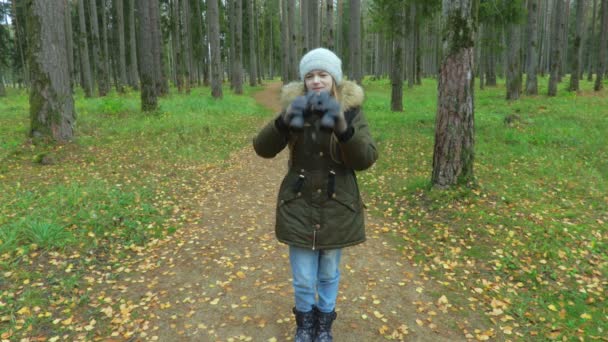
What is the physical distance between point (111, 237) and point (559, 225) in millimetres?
6457

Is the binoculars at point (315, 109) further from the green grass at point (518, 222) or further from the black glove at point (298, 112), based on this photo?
the green grass at point (518, 222)

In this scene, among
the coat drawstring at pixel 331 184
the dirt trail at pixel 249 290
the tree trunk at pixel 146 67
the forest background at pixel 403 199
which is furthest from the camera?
the tree trunk at pixel 146 67

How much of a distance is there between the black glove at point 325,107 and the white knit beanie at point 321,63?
1.19ft

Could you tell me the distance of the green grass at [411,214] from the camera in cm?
399

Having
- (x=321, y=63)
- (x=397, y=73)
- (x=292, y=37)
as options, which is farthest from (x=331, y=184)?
(x=292, y=37)

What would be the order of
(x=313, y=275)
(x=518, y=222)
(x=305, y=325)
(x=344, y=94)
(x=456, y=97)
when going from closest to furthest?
(x=344, y=94)
(x=313, y=275)
(x=305, y=325)
(x=518, y=222)
(x=456, y=97)

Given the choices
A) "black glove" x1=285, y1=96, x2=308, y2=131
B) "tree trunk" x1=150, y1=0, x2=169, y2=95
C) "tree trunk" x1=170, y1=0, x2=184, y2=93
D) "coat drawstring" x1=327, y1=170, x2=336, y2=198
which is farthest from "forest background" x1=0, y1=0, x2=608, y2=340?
"tree trunk" x1=170, y1=0, x2=184, y2=93

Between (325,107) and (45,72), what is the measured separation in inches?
358

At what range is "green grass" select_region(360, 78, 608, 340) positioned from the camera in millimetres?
3992

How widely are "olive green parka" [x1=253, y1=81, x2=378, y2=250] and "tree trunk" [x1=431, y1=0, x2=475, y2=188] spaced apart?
3.88 meters

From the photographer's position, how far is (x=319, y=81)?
8.64ft

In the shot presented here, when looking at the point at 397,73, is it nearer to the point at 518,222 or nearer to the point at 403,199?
the point at 403,199

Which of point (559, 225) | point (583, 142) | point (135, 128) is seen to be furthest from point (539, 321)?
point (135, 128)

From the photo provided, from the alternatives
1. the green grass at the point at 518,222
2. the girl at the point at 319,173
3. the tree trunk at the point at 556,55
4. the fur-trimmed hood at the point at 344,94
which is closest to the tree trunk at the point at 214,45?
the green grass at the point at 518,222
